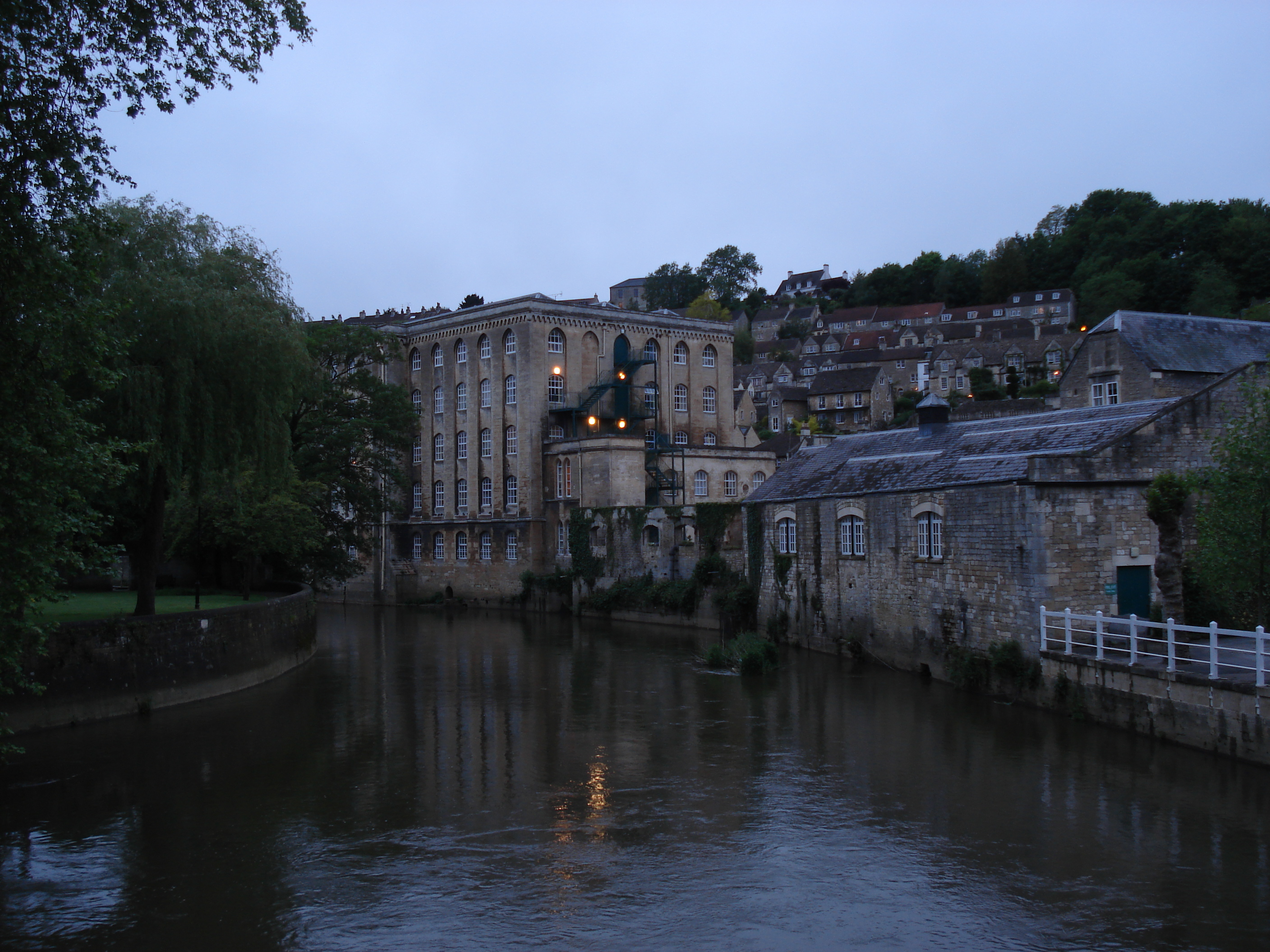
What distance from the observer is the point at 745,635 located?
26.5m

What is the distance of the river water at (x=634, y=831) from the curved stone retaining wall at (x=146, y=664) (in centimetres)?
52

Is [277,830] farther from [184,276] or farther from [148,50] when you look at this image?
[184,276]

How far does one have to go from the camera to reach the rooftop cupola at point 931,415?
84.2ft

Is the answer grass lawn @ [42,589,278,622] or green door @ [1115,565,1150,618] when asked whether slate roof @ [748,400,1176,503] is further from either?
grass lawn @ [42,589,278,622]

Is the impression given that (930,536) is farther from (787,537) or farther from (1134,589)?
(787,537)

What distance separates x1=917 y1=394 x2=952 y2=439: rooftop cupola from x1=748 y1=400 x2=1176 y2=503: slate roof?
227 mm

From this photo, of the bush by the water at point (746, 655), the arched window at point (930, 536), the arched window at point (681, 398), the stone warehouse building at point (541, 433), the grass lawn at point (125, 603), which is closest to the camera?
the arched window at point (930, 536)

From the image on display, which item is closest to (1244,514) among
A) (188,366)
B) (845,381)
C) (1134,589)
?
(1134,589)

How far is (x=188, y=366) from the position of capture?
19.6m

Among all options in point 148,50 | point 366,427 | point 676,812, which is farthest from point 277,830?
point 366,427

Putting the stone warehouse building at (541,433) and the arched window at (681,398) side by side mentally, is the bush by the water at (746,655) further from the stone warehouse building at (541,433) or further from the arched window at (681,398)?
the arched window at (681,398)

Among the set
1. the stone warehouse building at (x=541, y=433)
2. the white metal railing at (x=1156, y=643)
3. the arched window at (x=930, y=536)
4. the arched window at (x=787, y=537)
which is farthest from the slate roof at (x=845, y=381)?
the white metal railing at (x=1156, y=643)

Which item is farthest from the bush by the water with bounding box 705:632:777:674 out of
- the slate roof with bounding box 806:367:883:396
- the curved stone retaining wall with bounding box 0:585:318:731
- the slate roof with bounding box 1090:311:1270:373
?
the slate roof with bounding box 806:367:883:396

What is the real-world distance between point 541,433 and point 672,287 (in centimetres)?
8042
